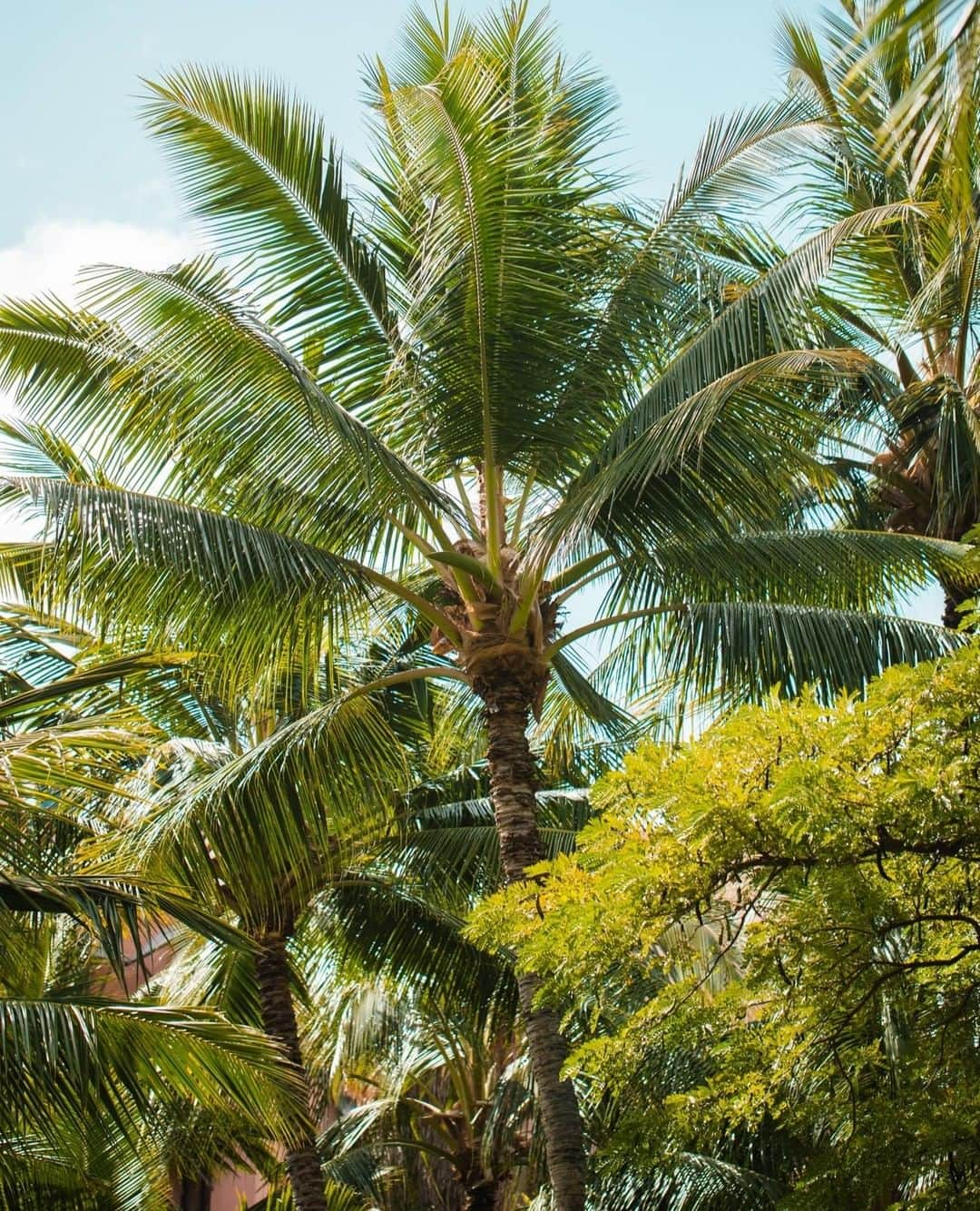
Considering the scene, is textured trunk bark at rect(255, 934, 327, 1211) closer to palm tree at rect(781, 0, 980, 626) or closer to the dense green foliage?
the dense green foliage

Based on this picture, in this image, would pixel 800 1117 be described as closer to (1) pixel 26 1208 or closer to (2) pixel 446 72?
(1) pixel 26 1208

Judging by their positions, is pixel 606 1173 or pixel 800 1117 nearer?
pixel 800 1117

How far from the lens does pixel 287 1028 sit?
1080cm

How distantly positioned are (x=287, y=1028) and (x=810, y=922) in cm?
588

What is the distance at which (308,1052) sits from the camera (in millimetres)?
15922

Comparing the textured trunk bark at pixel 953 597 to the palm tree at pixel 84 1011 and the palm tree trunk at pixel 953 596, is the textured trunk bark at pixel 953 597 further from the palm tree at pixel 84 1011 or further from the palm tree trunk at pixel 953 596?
the palm tree at pixel 84 1011

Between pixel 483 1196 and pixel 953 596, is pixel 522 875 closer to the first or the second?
pixel 953 596

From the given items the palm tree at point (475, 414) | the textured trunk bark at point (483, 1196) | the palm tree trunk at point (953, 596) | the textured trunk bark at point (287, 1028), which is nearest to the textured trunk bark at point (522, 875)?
the palm tree at point (475, 414)

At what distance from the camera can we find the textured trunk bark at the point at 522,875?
7.86 meters

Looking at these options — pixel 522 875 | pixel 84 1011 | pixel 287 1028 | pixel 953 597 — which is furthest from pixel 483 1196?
pixel 84 1011

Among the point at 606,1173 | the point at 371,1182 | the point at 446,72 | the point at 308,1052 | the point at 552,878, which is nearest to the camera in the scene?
the point at 552,878

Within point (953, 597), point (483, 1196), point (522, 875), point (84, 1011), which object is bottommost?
point (483, 1196)

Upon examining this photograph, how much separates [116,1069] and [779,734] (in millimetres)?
3452

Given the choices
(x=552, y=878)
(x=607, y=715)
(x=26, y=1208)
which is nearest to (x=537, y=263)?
(x=607, y=715)
